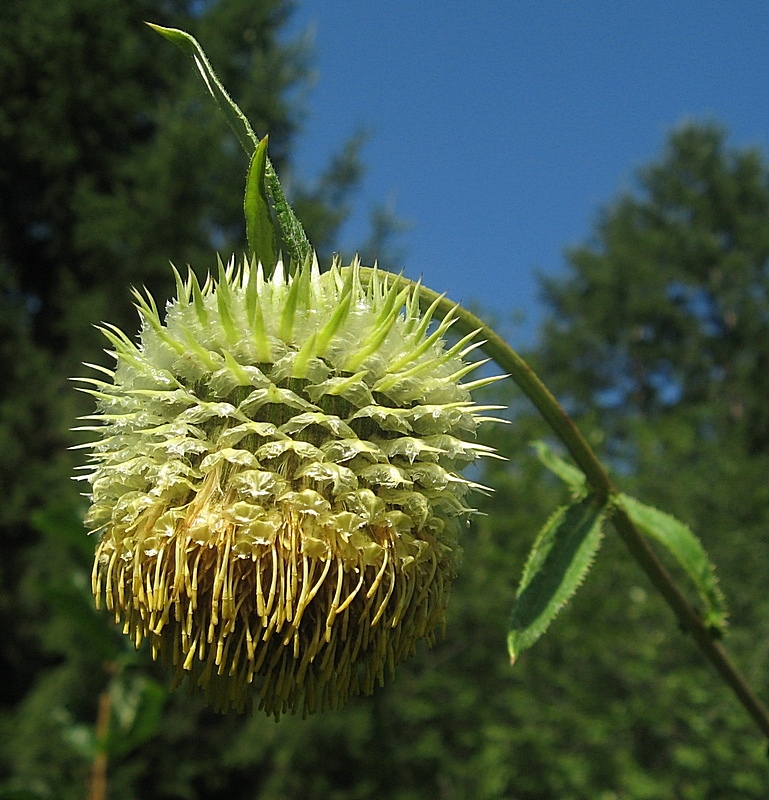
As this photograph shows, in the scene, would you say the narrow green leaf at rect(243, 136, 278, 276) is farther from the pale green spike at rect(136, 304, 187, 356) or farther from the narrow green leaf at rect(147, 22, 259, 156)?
the pale green spike at rect(136, 304, 187, 356)

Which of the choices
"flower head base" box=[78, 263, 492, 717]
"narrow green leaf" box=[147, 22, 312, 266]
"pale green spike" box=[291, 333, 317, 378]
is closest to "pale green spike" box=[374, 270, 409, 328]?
"flower head base" box=[78, 263, 492, 717]

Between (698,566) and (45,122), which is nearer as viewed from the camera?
(698,566)

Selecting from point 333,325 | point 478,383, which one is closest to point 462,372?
point 478,383

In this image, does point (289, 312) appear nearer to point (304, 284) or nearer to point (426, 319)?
point (304, 284)

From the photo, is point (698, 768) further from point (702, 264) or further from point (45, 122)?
point (702, 264)

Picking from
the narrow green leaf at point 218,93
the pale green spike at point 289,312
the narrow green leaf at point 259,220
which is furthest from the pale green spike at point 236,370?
the narrow green leaf at point 218,93

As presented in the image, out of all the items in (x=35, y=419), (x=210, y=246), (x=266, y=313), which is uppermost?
(x=210, y=246)

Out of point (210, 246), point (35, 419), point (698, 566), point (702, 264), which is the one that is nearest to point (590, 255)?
point (702, 264)
